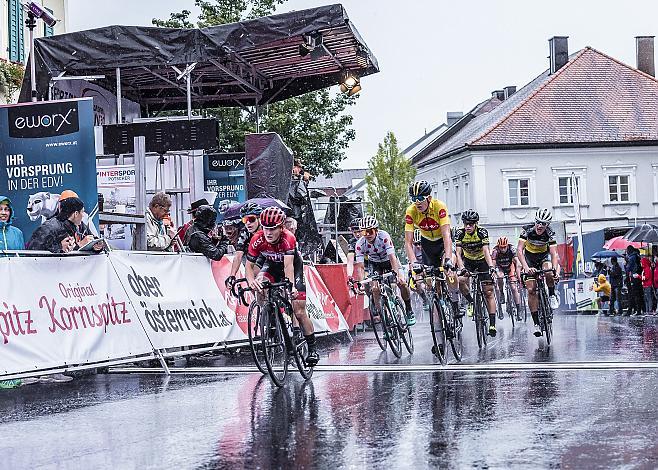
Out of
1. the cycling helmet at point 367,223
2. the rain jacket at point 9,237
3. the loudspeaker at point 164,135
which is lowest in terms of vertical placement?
the rain jacket at point 9,237

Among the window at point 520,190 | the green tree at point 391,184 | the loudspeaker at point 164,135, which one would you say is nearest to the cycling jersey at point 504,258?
the loudspeaker at point 164,135

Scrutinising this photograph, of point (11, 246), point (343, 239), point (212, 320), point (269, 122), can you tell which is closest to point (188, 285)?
point (212, 320)

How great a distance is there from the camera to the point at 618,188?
71875 millimetres

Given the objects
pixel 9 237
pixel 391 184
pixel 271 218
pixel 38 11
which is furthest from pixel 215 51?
pixel 391 184

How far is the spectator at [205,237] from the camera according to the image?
51.0 feet

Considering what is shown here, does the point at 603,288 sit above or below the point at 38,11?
below

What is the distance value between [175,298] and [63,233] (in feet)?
6.45

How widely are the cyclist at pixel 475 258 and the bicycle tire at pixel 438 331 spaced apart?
2.66m

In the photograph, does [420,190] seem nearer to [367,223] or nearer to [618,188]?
[367,223]

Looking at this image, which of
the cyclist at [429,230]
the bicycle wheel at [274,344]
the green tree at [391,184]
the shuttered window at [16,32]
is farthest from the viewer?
the green tree at [391,184]

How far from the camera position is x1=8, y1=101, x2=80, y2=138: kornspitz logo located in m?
14.9

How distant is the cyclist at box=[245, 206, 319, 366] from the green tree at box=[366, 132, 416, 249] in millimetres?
84142

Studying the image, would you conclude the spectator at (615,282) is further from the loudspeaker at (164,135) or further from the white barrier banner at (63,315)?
the white barrier banner at (63,315)

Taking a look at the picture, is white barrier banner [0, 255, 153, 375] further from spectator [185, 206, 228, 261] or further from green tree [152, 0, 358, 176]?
green tree [152, 0, 358, 176]
